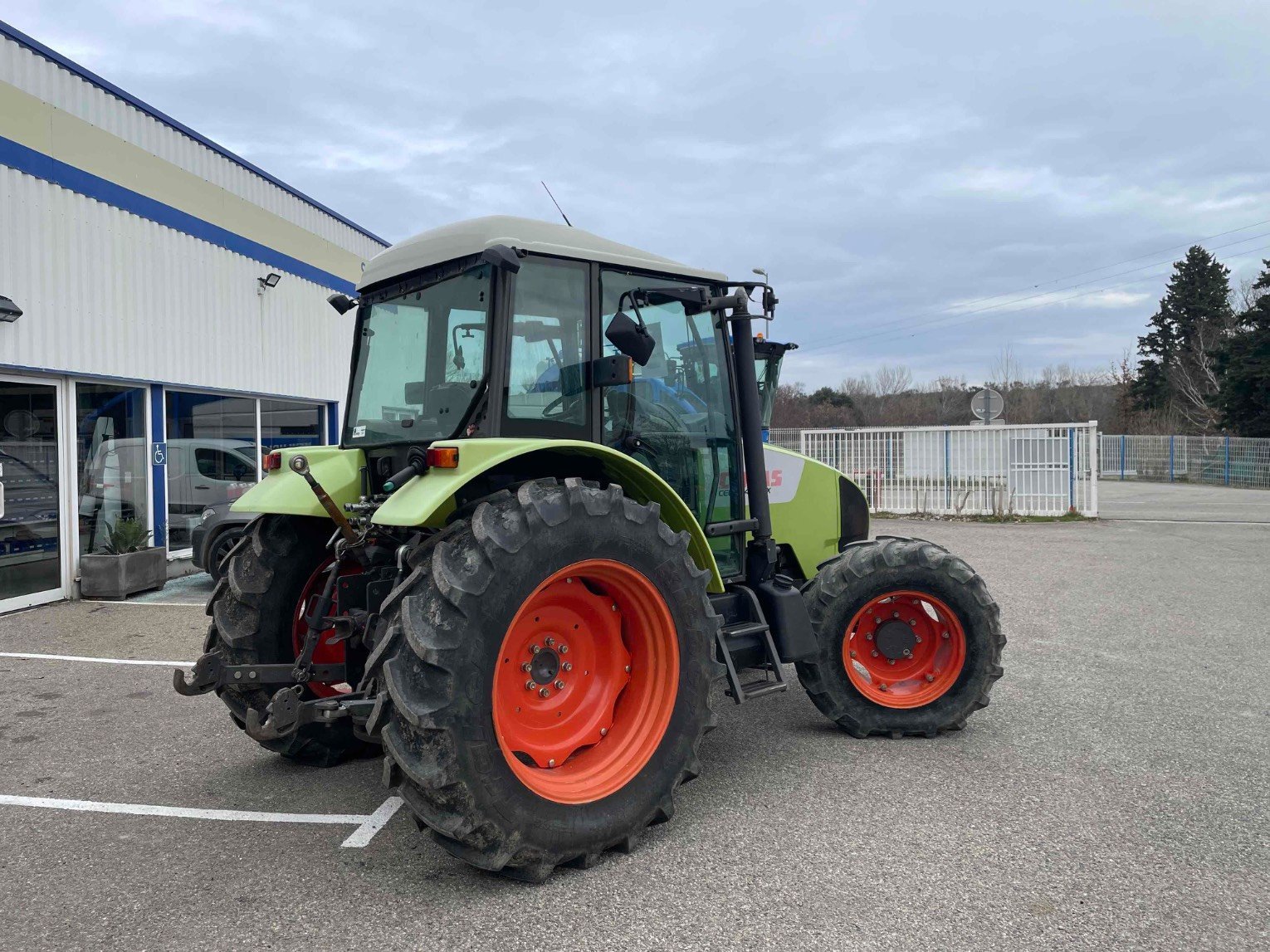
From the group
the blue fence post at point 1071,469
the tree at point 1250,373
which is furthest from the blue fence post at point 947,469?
the tree at point 1250,373

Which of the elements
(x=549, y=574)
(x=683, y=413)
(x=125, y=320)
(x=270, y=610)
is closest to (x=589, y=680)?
(x=549, y=574)

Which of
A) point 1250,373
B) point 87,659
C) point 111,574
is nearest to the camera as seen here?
point 87,659

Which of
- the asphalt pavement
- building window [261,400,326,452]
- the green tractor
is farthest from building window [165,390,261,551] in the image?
the asphalt pavement

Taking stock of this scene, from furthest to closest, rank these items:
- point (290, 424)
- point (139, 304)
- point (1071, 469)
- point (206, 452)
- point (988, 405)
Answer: point (988, 405)
point (1071, 469)
point (290, 424)
point (206, 452)
point (139, 304)

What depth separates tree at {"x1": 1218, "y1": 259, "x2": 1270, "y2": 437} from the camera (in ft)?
103

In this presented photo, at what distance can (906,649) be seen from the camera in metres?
4.50

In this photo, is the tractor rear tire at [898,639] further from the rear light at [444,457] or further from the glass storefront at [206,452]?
the glass storefront at [206,452]

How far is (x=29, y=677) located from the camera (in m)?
5.93

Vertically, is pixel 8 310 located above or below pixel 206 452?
above

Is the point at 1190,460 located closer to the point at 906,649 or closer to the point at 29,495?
the point at 906,649

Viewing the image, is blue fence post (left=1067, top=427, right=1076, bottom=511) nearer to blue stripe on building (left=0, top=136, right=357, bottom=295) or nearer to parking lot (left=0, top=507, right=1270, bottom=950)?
parking lot (left=0, top=507, right=1270, bottom=950)

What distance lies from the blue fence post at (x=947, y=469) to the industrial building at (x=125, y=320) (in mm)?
12231

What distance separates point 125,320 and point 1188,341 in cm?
4890

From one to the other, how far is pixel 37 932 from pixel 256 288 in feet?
34.7
